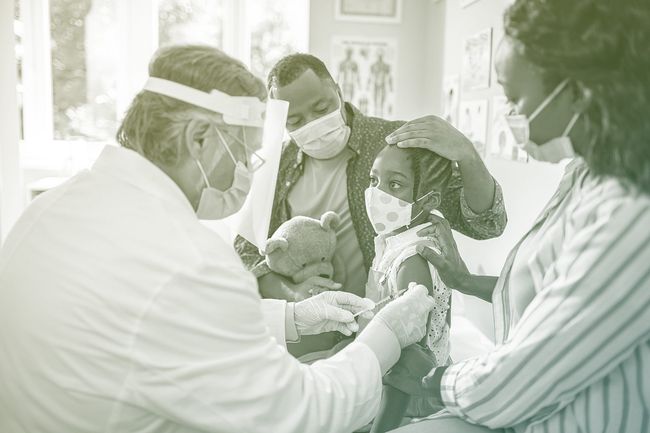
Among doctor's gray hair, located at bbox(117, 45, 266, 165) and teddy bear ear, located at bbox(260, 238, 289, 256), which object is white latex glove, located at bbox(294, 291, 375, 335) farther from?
doctor's gray hair, located at bbox(117, 45, 266, 165)

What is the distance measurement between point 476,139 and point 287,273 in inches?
77.5

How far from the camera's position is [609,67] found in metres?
0.88

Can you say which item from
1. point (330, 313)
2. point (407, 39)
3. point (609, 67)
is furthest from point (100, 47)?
point (609, 67)

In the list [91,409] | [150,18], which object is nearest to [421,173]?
[91,409]

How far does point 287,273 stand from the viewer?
185cm

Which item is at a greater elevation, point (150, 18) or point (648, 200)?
point (150, 18)

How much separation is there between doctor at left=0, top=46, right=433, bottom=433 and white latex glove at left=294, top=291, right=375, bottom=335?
0.31 meters

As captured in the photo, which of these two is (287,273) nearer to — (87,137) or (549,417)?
(549,417)

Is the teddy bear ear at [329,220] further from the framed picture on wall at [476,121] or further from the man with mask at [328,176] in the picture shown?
the framed picture on wall at [476,121]

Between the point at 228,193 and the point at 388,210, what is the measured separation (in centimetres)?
51

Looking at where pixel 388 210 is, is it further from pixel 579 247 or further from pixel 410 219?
pixel 579 247

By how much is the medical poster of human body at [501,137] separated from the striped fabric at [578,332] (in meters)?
1.88

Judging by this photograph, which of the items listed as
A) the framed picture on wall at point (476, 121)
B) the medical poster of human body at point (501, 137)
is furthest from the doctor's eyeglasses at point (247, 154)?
the framed picture on wall at point (476, 121)

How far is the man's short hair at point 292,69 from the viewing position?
1.87 metres
